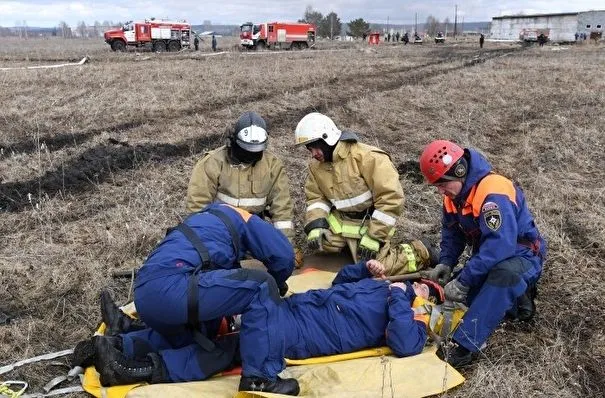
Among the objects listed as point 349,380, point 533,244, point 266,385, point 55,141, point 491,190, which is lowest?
point 349,380

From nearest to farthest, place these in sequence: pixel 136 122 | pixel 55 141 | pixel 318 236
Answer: pixel 318 236 < pixel 55 141 < pixel 136 122

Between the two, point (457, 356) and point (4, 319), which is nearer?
point (457, 356)

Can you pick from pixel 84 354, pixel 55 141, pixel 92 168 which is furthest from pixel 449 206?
pixel 55 141

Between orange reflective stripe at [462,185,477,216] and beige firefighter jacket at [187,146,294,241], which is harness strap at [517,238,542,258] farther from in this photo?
beige firefighter jacket at [187,146,294,241]

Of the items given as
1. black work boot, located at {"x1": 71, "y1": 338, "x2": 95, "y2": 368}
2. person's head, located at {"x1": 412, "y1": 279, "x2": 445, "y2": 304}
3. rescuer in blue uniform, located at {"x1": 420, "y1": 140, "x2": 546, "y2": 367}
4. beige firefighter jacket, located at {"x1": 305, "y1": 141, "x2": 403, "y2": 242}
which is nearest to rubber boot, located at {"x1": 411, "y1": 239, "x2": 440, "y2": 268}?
beige firefighter jacket, located at {"x1": 305, "y1": 141, "x2": 403, "y2": 242}

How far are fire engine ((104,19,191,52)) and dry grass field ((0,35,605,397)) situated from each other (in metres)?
18.2

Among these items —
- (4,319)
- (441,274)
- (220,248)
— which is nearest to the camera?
(220,248)

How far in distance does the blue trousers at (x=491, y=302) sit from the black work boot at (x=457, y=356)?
5 cm

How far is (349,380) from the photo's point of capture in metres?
3.17

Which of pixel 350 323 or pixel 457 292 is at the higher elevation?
pixel 457 292

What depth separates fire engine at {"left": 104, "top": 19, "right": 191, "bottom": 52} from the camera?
32312mm

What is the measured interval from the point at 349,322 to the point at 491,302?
87cm

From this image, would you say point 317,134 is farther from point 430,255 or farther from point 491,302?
point 491,302

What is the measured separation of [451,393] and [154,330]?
1.76 metres
